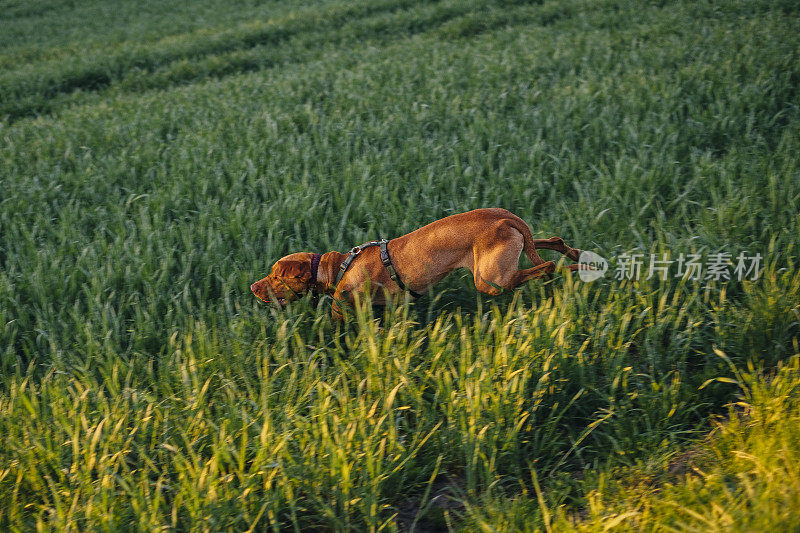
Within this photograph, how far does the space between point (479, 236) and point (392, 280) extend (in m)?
0.47

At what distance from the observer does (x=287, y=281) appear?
111 inches

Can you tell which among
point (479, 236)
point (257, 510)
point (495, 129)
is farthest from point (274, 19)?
point (257, 510)

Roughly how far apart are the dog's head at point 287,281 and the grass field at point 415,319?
9cm

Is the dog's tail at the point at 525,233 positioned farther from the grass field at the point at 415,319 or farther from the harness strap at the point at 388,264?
the harness strap at the point at 388,264

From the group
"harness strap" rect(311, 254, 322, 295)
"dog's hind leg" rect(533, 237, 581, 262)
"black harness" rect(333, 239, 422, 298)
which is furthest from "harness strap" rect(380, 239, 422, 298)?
"dog's hind leg" rect(533, 237, 581, 262)

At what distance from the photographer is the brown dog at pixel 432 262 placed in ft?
8.50

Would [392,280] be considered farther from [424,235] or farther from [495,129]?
[495,129]

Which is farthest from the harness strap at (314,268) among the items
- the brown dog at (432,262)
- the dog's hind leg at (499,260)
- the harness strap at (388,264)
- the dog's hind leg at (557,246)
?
the dog's hind leg at (557,246)

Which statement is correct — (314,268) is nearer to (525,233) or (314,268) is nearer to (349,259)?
(349,259)

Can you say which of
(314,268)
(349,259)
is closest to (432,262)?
(349,259)

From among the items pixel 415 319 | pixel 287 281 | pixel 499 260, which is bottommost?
pixel 415 319

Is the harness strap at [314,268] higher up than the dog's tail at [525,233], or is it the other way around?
the dog's tail at [525,233]

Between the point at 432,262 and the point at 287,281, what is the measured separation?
2.36 feet

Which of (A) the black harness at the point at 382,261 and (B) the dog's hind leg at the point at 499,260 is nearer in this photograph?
(B) the dog's hind leg at the point at 499,260
